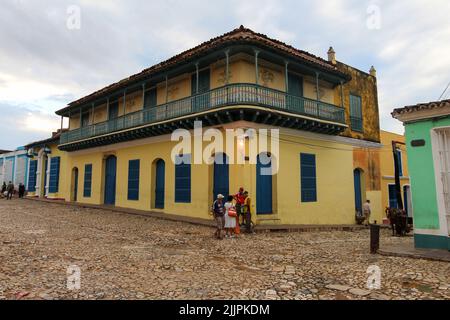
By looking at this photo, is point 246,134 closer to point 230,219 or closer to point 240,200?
point 240,200

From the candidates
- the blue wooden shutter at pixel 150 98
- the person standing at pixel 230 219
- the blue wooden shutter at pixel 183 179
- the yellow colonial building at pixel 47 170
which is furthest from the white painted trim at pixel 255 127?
the yellow colonial building at pixel 47 170

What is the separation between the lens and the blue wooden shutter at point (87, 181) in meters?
20.5

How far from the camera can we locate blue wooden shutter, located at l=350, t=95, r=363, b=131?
17.4m

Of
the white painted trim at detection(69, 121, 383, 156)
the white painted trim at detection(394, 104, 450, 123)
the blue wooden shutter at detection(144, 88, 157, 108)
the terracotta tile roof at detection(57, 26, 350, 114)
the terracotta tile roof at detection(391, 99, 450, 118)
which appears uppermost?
the terracotta tile roof at detection(57, 26, 350, 114)

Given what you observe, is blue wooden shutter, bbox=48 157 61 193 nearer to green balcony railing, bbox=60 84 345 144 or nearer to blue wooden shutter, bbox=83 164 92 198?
blue wooden shutter, bbox=83 164 92 198

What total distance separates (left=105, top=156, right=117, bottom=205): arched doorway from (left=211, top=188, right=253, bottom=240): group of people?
9690mm

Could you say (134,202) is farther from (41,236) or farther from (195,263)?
(195,263)

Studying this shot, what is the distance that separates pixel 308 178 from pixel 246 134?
3.92 m

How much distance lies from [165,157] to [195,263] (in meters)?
9.47

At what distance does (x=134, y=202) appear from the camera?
55.7 feet

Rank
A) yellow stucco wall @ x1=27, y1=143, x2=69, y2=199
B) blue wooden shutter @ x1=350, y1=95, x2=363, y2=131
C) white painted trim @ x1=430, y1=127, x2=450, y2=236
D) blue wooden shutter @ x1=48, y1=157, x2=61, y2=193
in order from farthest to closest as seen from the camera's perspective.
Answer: blue wooden shutter @ x1=48, y1=157, x2=61, y2=193 → yellow stucco wall @ x1=27, y1=143, x2=69, y2=199 → blue wooden shutter @ x1=350, y1=95, x2=363, y2=131 → white painted trim @ x1=430, y1=127, x2=450, y2=236

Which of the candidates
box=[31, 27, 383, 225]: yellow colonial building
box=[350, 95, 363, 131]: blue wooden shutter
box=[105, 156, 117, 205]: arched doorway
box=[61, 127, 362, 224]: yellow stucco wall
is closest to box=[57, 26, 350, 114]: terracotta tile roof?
box=[31, 27, 383, 225]: yellow colonial building

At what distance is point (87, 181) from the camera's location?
2075 cm

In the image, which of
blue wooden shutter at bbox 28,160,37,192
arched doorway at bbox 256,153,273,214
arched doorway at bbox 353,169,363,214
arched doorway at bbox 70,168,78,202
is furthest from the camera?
blue wooden shutter at bbox 28,160,37,192
